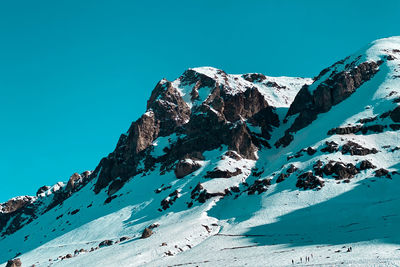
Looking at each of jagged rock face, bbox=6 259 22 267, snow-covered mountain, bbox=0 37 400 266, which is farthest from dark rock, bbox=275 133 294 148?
jagged rock face, bbox=6 259 22 267

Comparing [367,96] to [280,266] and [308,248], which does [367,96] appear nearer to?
[308,248]

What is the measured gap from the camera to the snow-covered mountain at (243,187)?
6185 centimetres

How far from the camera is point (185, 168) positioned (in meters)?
119

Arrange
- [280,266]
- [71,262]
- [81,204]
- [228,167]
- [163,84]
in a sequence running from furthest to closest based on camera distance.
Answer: [163,84] → [81,204] → [228,167] → [71,262] → [280,266]

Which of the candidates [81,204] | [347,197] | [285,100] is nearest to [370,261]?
[347,197]

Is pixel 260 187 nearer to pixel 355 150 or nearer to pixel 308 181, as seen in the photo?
pixel 308 181

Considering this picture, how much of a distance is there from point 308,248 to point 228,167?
6076 centimetres

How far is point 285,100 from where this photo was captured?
18738 centimetres

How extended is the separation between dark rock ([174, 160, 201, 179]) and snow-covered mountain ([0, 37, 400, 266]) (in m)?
0.36

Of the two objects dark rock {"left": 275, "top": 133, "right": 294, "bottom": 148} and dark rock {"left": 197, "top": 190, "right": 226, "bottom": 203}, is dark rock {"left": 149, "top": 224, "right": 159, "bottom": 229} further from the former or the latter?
dark rock {"left": 275, "top": 133, "right": 294, "bottom": 148}

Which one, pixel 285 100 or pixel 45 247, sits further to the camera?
pixel 285 100

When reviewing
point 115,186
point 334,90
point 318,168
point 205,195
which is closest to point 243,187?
point 205,195

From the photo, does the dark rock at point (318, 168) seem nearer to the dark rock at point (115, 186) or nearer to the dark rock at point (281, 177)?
the dark rock at point (281, 177)

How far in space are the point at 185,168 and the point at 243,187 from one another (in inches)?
882
